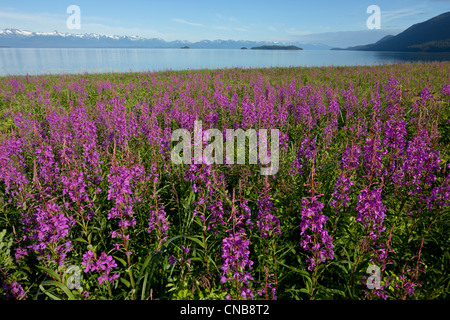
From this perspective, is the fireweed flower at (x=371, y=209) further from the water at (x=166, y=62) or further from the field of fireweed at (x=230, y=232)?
the water at (x=166, y=62)

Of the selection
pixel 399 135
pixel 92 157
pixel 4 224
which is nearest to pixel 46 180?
pixel 92 157

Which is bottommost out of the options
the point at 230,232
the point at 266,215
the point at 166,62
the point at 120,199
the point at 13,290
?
the point at 13,290

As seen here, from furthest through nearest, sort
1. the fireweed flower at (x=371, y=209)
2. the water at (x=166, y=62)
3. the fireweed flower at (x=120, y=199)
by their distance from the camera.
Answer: the water at (x=166, y=62) → the fireweed flower at (x=120, y=199) → the fireweed flower at (x=371, y=209)

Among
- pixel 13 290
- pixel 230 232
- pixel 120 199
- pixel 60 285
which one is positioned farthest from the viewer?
pixel 230 232

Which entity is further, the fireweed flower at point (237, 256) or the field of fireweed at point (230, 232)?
the field of fireweed at point (230, 232)

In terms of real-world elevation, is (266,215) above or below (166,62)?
below

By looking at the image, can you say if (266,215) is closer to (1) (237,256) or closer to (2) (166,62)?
(1) (237,256)

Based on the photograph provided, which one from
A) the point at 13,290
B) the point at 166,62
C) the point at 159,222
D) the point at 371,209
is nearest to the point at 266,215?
the point at 371,209

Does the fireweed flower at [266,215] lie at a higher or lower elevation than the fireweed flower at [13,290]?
higher

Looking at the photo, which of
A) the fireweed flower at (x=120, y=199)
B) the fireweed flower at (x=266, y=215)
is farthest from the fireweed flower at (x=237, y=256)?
the fireweed flower at (x=120, y=199)

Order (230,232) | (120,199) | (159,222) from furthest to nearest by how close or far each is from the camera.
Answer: (230,232)
(159,222)
(120,199)

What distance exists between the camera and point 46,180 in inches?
161
